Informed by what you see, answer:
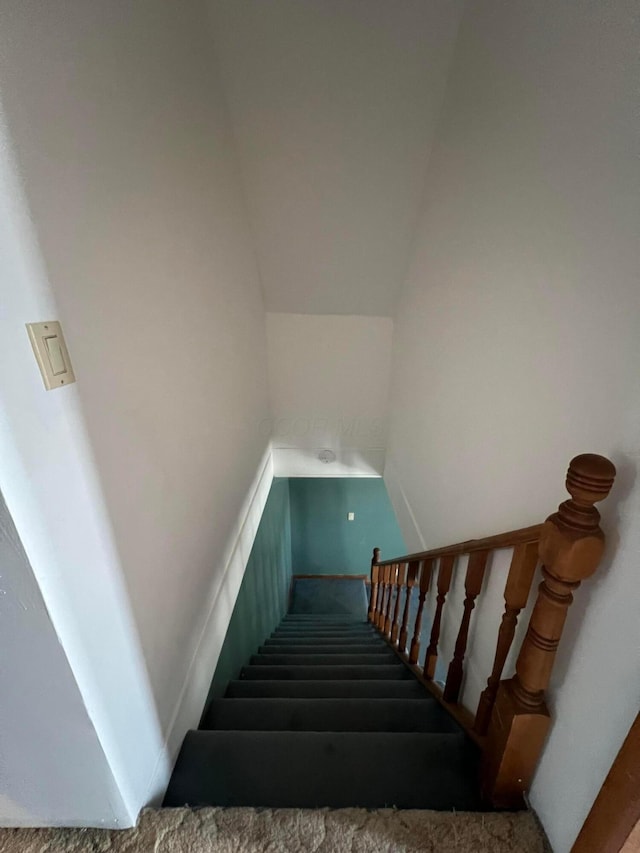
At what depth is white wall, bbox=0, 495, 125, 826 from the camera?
583mm

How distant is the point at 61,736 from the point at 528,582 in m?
1.08

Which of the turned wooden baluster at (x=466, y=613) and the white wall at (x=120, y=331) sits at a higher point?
the white wall at (x=120, y=331)

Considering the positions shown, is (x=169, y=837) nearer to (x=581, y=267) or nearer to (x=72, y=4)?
(x=581, y=267)

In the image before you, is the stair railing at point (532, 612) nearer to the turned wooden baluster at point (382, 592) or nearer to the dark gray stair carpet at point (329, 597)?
the turned wooden baluster at point (382, 592)

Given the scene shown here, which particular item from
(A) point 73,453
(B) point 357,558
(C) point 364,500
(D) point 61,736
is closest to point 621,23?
(A) point 73,453

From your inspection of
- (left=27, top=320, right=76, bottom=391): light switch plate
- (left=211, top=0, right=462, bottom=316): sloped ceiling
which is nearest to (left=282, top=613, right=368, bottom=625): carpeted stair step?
(left=211, top=0, right=462, bottom=316): sloped ceiling

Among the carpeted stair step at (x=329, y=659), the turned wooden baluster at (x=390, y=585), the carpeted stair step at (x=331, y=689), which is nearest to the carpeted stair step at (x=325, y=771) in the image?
the carpeted stair step at (x=331, y=689)

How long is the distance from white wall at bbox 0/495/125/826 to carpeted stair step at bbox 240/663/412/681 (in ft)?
4.19

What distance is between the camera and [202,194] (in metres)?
1.34

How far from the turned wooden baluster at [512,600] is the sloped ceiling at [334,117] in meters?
1.83

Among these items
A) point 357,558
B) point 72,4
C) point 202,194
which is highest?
point 72,4

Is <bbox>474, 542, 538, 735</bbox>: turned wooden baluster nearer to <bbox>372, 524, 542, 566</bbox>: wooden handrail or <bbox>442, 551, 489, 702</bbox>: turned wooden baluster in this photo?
<bbox>372, 524, 542, 566</bbox>: wooden handrail

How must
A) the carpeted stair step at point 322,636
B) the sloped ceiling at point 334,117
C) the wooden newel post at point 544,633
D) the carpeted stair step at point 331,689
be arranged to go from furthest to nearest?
the carpeted stair step at point 322,636 → the carpeted stair step at point 331,689 → the sloped ceiling at point 334,117 → the wooden newel post at point 544,633

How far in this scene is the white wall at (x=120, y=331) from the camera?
0.55 meters
